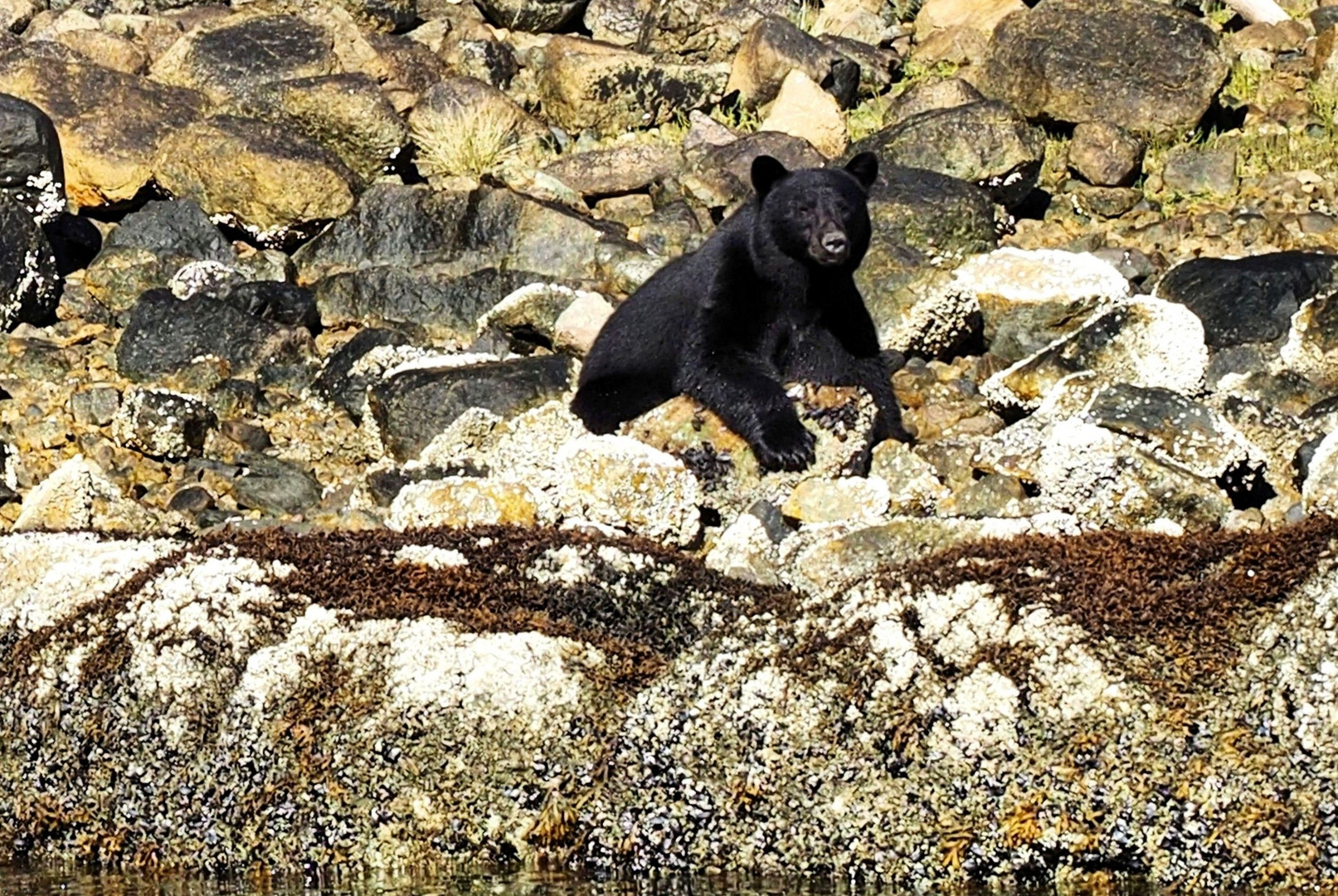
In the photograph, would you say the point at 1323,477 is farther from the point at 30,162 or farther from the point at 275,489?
the point at 30,162

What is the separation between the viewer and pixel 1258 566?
17.6 ft

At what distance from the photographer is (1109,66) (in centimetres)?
1725

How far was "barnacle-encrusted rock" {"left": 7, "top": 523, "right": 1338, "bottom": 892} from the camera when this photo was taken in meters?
5.07

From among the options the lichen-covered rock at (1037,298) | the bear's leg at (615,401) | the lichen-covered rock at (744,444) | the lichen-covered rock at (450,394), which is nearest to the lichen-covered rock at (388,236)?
the lichen-covered rock at (450,394)

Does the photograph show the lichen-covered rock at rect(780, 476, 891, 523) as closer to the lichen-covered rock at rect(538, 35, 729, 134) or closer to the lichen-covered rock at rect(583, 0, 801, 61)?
the lichen-covered rock at rect(538, 35, 729, 134)

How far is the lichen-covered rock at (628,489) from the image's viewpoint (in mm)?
8812

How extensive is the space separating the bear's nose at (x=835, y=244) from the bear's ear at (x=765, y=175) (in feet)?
1.89

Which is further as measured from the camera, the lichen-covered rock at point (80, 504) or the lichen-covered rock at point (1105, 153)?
the lichen-covered rock at point (1105, 153)

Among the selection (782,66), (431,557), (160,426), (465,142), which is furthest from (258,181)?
(431,557)

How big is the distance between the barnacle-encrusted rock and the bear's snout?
13.5ft

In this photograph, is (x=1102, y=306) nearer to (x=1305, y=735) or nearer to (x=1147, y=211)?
(x=1147, y=211)

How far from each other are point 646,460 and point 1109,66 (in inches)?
378

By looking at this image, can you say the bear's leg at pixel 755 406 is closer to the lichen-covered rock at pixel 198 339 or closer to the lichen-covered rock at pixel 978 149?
the lichen-covered rock at pixel 198 339

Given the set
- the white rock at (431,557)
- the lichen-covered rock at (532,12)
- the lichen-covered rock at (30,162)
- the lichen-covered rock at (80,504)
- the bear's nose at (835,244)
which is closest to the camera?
the white rock at (431,557)
